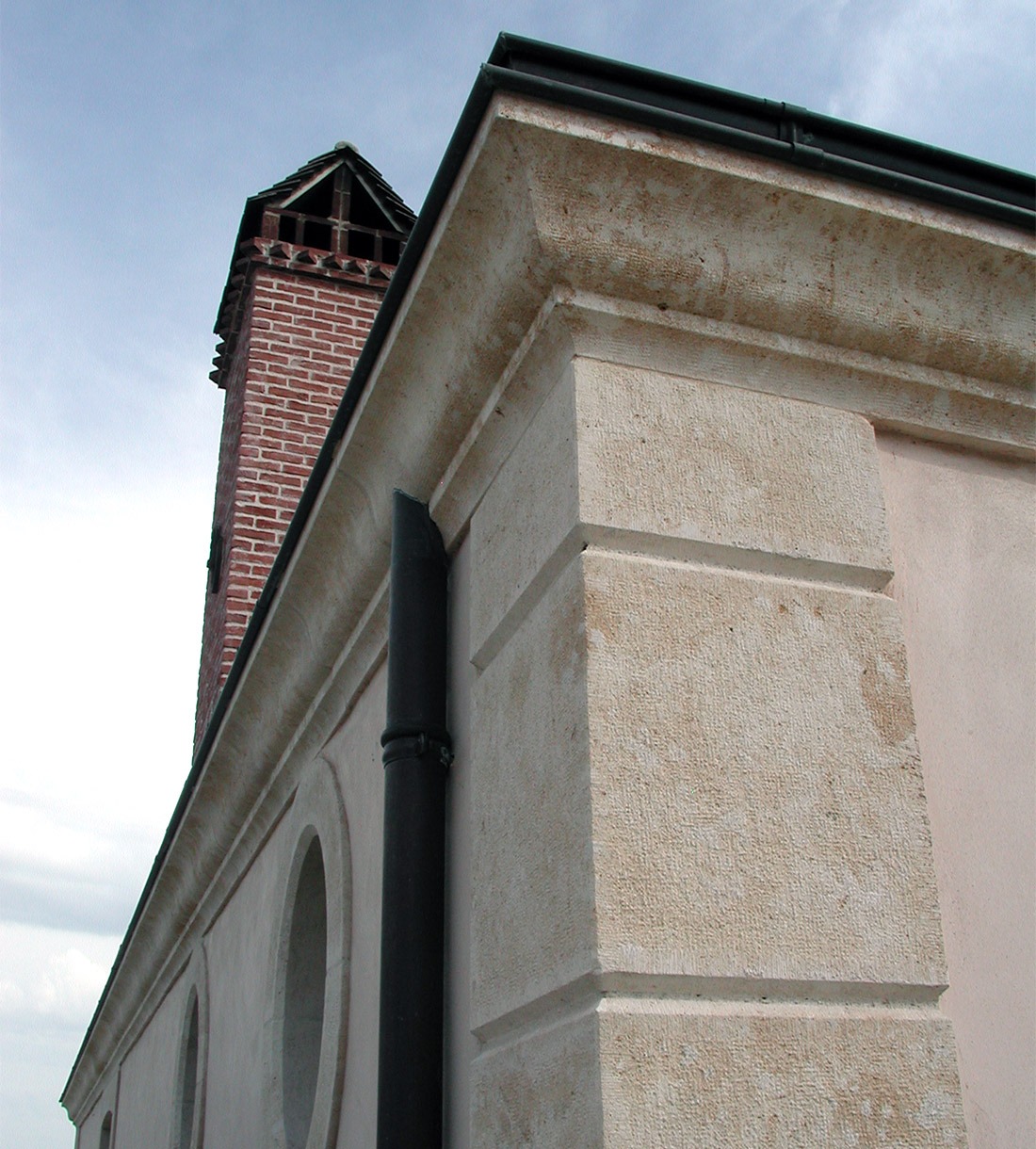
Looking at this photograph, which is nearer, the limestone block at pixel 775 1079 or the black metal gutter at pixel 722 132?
the limestone block at pixel 775 1079

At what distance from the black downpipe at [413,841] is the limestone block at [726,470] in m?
0.94

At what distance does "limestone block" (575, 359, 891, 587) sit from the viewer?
7.91 ft

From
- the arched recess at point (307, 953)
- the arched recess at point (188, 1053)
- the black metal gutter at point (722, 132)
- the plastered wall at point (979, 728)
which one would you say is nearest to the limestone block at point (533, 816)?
the plastered wall at point (979, 728)

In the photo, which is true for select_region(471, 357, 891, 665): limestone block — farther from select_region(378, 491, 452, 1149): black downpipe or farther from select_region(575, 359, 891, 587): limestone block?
select_region(378, 491, 452, 1149): black downpipe

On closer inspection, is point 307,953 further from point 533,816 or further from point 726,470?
point 726,470

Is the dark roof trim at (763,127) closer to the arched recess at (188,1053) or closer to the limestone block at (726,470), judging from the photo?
the limestone block at (726,470)

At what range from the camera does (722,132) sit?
8.34 feet

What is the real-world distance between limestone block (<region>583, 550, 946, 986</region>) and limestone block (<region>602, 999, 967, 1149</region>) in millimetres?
75

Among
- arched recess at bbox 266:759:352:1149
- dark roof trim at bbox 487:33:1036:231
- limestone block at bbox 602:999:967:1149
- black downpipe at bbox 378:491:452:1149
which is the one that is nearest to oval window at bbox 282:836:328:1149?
arched recess at bbox 266:759:352:1149

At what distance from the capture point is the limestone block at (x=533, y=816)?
84.1 inches

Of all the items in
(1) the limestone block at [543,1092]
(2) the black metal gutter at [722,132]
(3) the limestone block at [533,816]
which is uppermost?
(2) the black metal gutter at [722,132]

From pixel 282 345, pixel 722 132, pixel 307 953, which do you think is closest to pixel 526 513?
pixel 722 132

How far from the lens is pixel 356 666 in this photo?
4.14 m

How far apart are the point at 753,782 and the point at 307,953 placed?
316 centimetres
